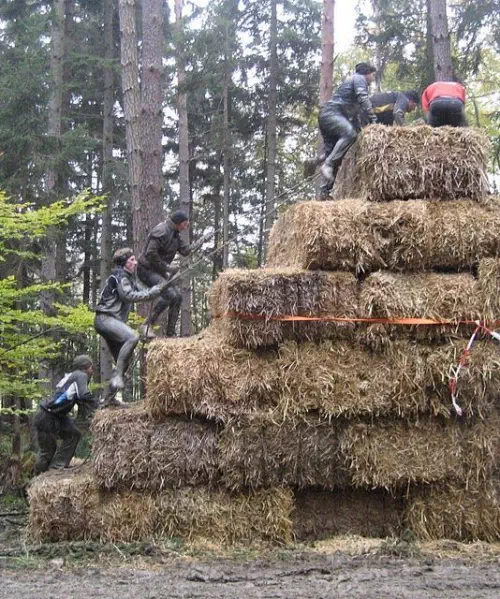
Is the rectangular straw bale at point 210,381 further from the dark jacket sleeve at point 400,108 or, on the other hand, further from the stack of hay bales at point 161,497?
the dark jacket sleeve at point 400,108

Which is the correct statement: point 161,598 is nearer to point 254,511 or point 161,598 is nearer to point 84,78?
point 254,511

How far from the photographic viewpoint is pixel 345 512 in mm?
6547

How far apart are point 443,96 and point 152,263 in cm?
379

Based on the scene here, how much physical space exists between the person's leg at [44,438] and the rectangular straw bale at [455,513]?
4260 mm

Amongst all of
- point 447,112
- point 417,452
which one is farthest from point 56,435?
point 447,112

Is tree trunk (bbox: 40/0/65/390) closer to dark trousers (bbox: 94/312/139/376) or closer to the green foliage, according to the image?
the green foliage

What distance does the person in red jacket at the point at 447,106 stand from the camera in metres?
7.73

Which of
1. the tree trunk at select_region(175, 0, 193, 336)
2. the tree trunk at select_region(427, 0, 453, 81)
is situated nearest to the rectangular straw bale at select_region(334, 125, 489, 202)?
the tree trunk at select_region(427, 0, 453, 81)

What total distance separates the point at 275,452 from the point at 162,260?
9.48 feet

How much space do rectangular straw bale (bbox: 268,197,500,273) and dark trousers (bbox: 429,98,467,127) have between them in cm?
158

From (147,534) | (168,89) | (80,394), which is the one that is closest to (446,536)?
(147,534)

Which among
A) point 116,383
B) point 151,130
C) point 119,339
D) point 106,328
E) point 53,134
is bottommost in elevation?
point 116,383

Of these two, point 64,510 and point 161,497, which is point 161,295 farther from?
point 64,510

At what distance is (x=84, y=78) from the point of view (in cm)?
2264
